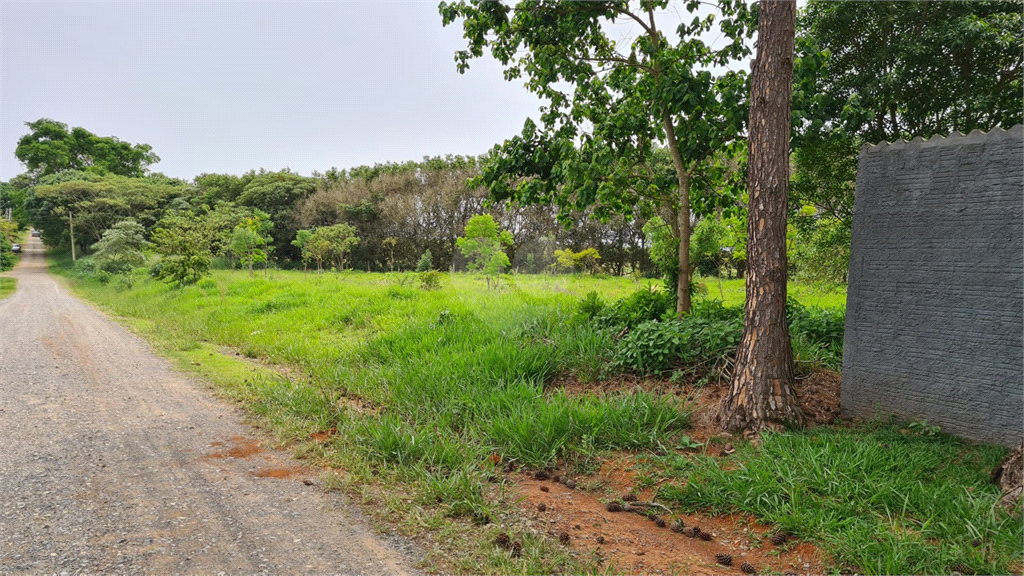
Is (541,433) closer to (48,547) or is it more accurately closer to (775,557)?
(775,557)

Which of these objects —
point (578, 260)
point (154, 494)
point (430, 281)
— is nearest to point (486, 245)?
point (430, 281)

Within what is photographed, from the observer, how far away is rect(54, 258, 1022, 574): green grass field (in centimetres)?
267

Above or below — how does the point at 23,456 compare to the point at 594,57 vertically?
below

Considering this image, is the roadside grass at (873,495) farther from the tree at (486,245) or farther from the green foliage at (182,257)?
the green foliage at (182,257)

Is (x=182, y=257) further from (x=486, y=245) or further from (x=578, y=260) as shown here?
(x=578, y=260)

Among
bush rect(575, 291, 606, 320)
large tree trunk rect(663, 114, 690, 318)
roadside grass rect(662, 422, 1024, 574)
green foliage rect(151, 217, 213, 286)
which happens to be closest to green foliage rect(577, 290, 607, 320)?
bush rect(575, 291, 606, 320)

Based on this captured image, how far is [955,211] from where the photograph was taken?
3781 mm

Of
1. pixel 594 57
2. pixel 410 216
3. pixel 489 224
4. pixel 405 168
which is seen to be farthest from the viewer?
pixel 405 168

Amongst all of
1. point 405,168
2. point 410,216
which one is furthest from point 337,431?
point 405,168

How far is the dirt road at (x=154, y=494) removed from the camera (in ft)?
8.55

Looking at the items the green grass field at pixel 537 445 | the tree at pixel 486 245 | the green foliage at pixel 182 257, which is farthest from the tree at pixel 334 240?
the green grass field at pixel 537 445

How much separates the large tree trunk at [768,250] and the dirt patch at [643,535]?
1.19m

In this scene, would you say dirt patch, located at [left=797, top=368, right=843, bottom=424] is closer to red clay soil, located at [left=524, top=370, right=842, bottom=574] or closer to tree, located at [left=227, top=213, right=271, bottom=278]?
red clay soil, located at [left=524, top=370, right=842, bottom=574]

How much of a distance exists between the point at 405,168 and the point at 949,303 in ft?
62.0
